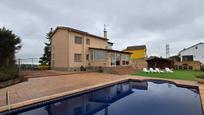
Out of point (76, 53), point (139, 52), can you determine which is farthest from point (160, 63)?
point (76, 53)

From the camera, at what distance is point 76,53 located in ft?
82.7

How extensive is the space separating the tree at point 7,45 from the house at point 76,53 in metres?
8.84

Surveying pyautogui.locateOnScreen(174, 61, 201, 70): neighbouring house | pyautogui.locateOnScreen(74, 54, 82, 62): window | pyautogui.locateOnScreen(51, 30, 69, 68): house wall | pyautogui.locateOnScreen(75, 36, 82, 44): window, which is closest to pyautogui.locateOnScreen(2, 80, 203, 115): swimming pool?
pyautogui.locateOnScreen(51, 30, 69, 68): house wall

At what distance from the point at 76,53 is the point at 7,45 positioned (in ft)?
36.9

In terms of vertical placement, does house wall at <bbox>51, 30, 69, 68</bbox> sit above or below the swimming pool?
above

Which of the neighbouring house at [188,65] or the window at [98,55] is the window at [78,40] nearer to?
the window at [98,55]

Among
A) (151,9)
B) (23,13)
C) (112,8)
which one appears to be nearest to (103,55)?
(112,8)

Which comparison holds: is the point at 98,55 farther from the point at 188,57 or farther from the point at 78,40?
the point at 188,57

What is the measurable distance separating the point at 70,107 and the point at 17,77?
7698mm

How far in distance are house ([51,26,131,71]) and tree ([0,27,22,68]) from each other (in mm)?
8842

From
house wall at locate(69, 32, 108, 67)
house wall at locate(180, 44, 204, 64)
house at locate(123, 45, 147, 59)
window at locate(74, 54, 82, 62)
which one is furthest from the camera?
house at locate(123, 45, 147, 59)

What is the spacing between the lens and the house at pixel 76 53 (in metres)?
24.2

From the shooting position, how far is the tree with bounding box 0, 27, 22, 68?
1470 cm

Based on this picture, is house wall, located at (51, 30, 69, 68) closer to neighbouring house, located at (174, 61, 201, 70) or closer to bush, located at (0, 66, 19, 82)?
bush, located at (0, 66, 19, 82)
